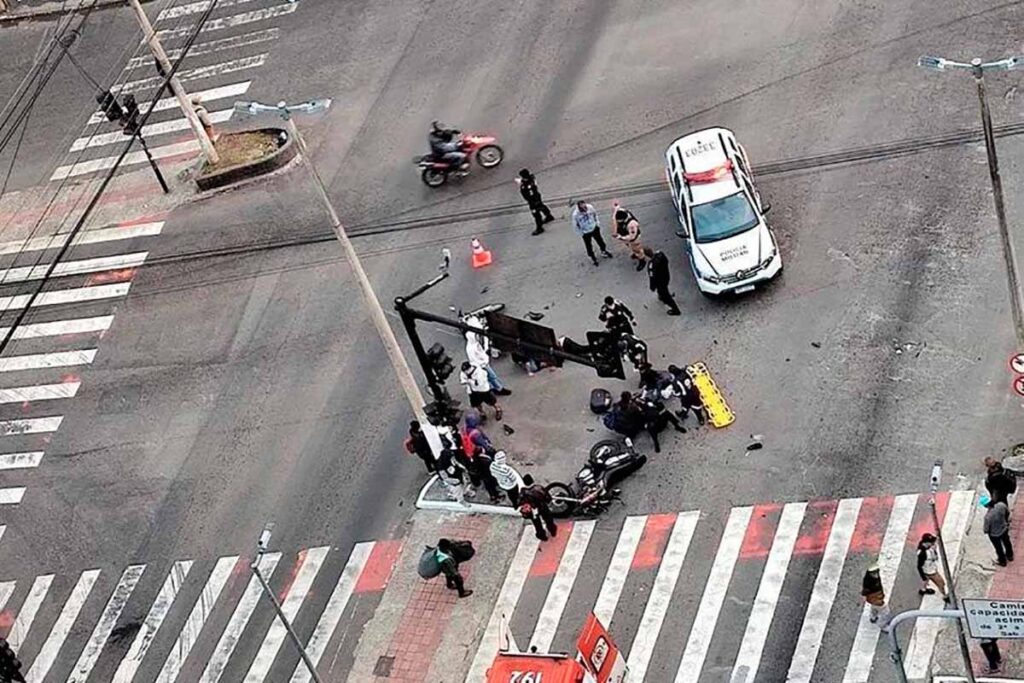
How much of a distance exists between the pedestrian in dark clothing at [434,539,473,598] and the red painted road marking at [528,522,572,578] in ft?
3.94

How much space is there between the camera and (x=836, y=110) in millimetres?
33312

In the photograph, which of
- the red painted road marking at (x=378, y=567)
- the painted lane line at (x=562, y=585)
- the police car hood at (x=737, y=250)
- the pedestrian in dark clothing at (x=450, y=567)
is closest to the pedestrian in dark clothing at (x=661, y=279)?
the police car hood at (x=737, y=250)

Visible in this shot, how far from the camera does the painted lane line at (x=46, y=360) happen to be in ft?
111

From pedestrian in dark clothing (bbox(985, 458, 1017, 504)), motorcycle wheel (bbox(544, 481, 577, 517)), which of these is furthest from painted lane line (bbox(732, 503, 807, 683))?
motorcycle wheel (bbox(544, 481, 577, 517))

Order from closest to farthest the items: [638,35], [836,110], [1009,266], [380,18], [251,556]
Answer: [1009,266]
[251,556]
[836,110]
[638,35]
[380,18]

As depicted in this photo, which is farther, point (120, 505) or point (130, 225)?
point (130, 225)

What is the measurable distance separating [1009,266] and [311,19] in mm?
23685

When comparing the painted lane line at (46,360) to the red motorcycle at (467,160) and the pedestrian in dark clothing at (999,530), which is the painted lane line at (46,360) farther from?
the pedestrian in dark clothing at (999,530)

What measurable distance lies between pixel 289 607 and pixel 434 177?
11.7m

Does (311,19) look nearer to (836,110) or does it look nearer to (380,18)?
(380,18)

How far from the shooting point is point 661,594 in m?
25.3

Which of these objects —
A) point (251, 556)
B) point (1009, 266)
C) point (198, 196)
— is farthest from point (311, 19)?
point (1009, 266)

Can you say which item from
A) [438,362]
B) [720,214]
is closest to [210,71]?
[720,214]

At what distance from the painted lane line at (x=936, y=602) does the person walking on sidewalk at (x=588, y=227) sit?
9.44 m
